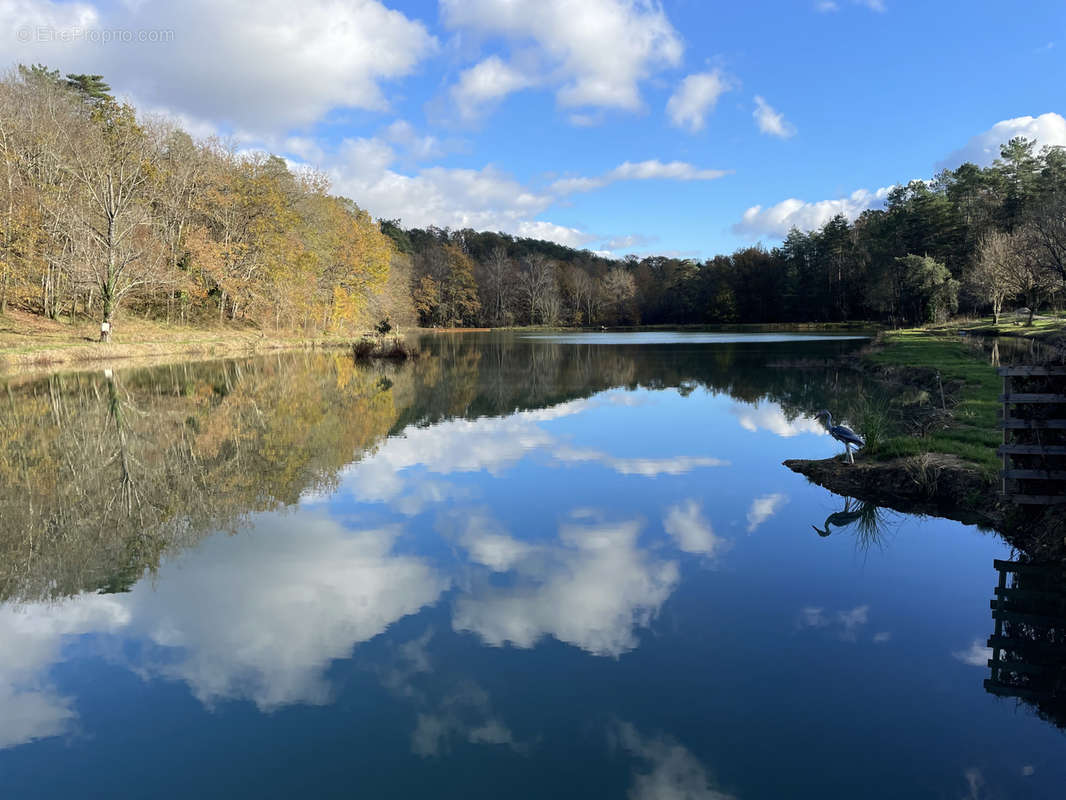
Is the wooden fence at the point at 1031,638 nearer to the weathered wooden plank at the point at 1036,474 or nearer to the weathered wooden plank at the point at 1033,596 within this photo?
the weathered wooden plank at the point at 1033,596

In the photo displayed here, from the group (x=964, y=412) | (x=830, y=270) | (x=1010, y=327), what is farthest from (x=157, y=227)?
(x=830, y=270)

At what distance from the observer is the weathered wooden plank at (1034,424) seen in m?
6.61

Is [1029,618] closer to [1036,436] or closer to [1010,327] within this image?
[1036,436]

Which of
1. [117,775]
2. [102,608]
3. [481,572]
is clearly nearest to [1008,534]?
[481,572]

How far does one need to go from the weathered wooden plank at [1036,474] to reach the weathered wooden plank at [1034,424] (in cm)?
44

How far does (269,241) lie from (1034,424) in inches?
1671

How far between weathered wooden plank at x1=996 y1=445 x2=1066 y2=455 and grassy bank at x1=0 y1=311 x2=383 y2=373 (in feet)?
97.2

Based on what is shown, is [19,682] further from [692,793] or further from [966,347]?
[966,347]

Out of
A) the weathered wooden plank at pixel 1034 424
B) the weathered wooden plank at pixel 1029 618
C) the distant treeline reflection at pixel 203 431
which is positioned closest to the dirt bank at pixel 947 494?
the weathered wooden plank at pixel 1034 424

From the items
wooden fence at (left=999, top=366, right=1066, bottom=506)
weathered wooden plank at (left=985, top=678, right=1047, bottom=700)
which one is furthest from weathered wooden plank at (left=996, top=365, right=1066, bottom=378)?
weathered wooden plank at (left=985, top=678, right=1047, bottom=700)

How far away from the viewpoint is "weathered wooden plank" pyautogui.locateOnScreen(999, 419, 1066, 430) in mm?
6609

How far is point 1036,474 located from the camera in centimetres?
676

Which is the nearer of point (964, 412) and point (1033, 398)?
point (1033, 398)

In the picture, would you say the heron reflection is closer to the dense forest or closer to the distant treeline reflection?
the distant treeline reflection
